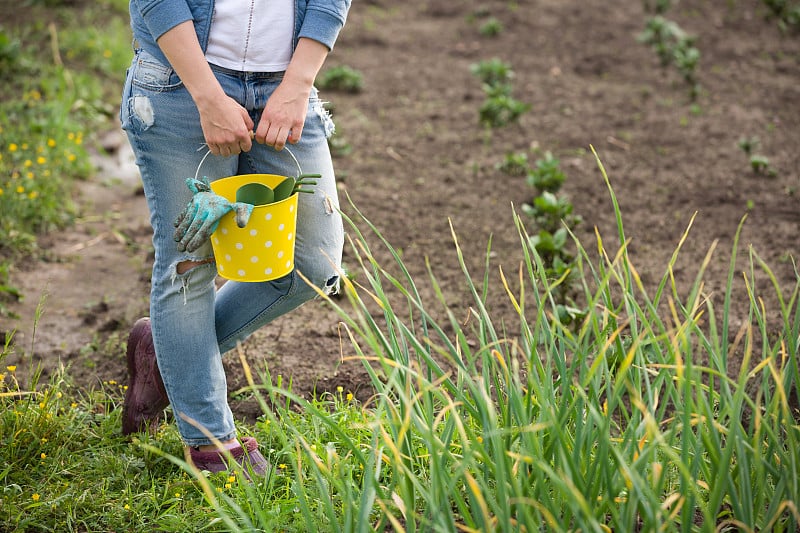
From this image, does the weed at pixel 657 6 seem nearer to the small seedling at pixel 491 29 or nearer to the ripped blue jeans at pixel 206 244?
the small seedling at pixel 491 29

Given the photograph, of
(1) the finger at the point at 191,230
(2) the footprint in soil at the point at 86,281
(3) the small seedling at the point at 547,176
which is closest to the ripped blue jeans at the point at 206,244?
(1) the finger at the point at 191,230

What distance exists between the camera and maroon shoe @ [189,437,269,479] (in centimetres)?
200

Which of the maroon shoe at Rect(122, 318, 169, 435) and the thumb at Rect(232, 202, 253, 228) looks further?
the maroon shoe at Rect(122, 318, 169, 435)

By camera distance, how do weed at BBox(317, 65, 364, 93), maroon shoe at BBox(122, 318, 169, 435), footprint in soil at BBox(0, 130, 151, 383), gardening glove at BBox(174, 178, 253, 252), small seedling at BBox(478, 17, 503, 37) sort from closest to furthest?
1. gardening glove at BBox(174, 178, 253, 252)
2. maroon shoe at BBox(122, 318, 169, 435)
3. footprint in soil at BBox(0, 130, 151, 383)
4. weed at BBox(317, 65, 364, 93)
5. small seedling at BBox(478, 17, 503, 37)

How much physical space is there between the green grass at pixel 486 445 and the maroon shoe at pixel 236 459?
0.16 feet

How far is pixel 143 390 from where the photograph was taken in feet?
7.12

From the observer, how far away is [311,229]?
6.45 ft

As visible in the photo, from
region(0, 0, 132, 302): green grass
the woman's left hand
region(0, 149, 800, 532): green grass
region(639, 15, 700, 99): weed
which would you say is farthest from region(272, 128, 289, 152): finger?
region(639, 15, 700, 99): weed

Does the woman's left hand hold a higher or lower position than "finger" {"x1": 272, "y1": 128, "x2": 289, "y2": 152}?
higher

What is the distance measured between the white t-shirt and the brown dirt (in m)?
0.59

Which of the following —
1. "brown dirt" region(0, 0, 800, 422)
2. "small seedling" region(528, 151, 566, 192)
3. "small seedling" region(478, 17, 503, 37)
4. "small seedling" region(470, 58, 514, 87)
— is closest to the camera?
"brown dirt" region(0, 0, 800, 422)

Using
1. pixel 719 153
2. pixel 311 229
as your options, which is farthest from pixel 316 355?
pixel 719 153

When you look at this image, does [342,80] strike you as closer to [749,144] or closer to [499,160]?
[499,160]

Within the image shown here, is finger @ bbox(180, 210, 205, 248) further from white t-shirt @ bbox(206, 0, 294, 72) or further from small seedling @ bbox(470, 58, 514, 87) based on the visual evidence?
small seedling @ bbox(470, 58, 514, 87)
